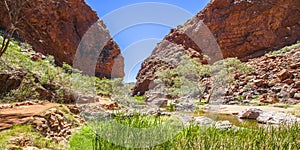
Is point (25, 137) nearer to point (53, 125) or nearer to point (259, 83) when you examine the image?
point (53, 125)

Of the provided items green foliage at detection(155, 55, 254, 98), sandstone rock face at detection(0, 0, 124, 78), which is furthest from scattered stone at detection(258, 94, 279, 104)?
sandstone rock face at detection(0, 0, 124, 78)

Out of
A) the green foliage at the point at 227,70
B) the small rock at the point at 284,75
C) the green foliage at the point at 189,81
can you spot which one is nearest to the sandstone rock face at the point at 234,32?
the green foliage at the point at 227,70

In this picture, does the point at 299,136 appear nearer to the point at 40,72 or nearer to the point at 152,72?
the point at 40,72

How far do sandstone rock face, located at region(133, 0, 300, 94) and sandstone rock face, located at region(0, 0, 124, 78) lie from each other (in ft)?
27.4

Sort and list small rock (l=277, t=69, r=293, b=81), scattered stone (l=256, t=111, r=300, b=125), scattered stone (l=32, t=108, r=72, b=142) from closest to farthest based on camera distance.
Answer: scattered stone (l=32, t=108, r=72, b=142)
scattered stone (l=256, t=111, r=300, b=125)
small rock (l=277, t=69, r=293, b=81)

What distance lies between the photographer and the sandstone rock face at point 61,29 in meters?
21.9

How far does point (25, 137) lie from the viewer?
117 inches

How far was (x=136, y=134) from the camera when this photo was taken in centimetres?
298

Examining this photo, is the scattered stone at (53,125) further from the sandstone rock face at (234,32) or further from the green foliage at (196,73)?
the sandstone rock face at (234,32)

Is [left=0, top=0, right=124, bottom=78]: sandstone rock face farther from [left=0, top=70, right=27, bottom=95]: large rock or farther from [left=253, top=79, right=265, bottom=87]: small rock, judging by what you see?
[left=253, top=79, right=265, bottom=87]: small rock

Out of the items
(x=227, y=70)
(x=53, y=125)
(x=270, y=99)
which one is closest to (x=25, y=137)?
(x=53, y=125)

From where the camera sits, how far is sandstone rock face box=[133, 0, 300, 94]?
1099 inches

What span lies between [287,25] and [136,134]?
31696 mm

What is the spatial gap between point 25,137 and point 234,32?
32.0 metres
